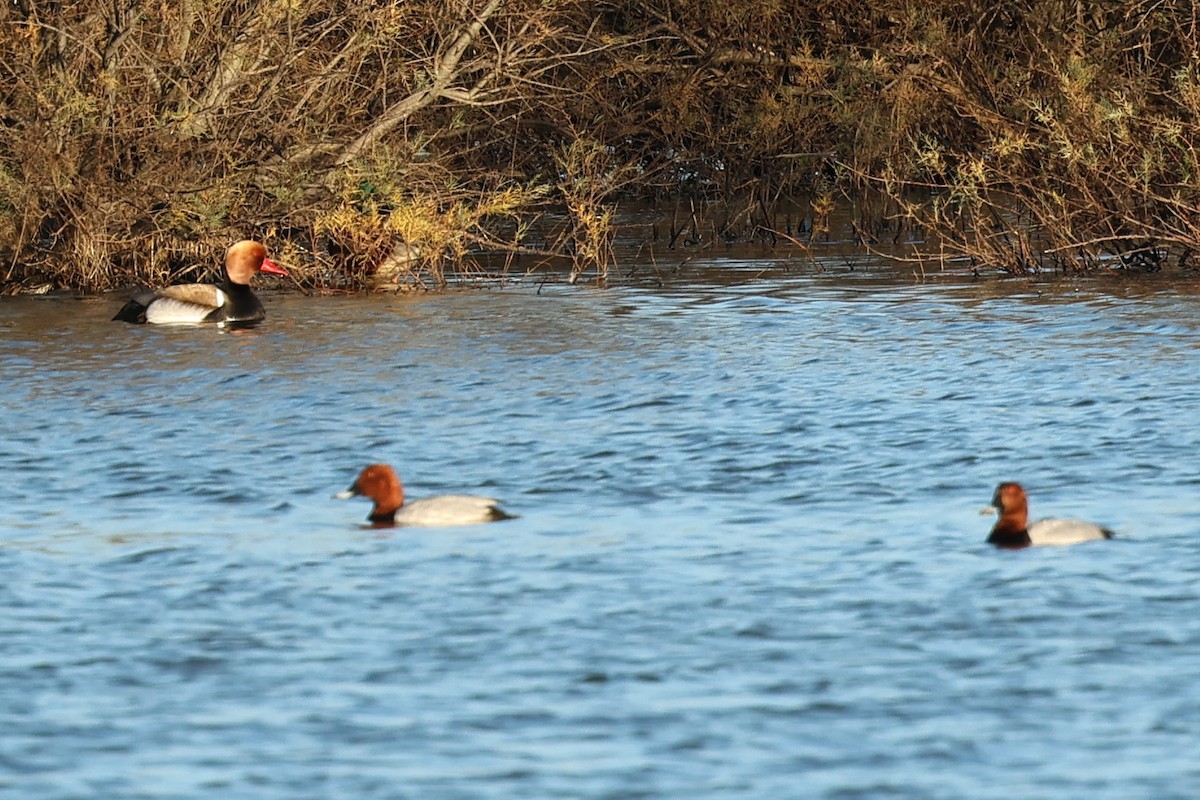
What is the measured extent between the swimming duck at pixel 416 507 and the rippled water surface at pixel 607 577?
0.41 ft

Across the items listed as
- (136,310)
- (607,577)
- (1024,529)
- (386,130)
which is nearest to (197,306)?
(136,310)

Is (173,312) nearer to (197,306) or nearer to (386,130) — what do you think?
(197,306)

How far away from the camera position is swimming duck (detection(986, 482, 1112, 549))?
354 inches

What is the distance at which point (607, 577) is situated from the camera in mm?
8664

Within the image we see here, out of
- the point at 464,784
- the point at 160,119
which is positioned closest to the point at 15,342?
the point at 160,119

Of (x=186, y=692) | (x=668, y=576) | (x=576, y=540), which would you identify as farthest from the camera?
(x=576, y=540)

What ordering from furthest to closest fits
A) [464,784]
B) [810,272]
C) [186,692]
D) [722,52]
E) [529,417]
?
[722,52] → [810,272] → [529,417] → [186,692] → [464,784]

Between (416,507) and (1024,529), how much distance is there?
251 cm

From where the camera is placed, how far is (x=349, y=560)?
29.8ft

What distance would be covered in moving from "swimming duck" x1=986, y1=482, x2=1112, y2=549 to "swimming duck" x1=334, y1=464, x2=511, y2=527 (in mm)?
2151

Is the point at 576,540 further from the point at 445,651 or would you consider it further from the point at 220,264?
the point at 220,264

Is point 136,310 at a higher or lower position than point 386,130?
lower

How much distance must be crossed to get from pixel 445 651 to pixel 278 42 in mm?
13106

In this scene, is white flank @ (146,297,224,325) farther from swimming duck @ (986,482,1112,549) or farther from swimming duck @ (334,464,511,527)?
swimming duck @ (986,482,1112,549)
